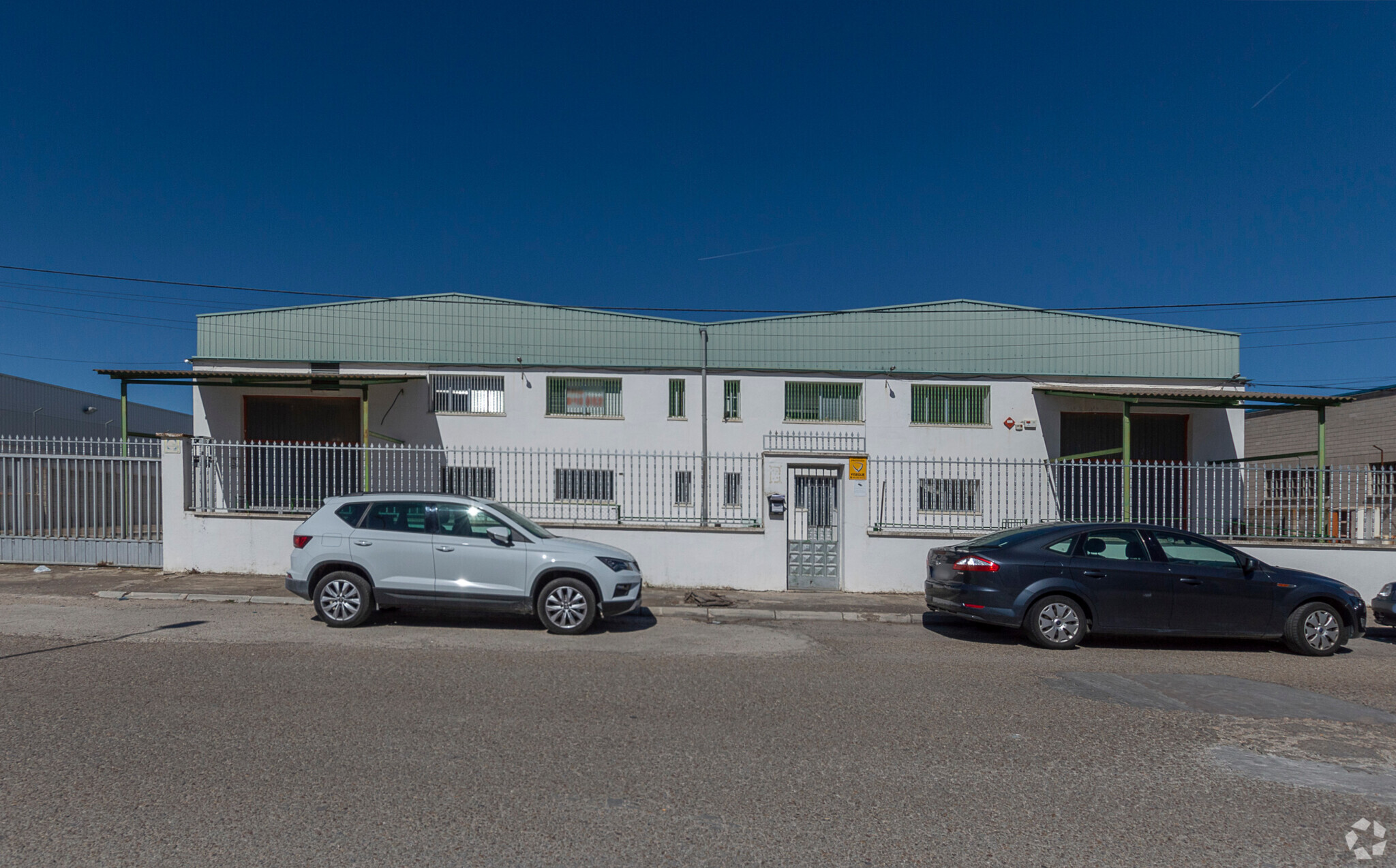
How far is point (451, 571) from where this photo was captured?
813cm

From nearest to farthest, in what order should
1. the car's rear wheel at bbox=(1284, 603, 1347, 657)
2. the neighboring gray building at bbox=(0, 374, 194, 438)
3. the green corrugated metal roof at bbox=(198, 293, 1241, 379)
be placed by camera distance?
the car's rear wheel at bbox=(1284, 603, 1347, 657) < the green corrugated metal roof at bbox=(198, 293, 1241, 379) < the neighboring gray building at bbox=(0, 374, 194, 438)

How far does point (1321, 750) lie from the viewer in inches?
186

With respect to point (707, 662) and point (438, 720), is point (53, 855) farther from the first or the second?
point (707, 662)

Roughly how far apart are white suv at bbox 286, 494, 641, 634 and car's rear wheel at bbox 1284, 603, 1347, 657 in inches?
283

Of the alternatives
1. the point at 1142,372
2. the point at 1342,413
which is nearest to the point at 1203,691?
the point at 1142,372

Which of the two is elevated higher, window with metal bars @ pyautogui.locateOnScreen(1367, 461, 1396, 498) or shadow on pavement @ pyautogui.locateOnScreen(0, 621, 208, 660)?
window with metal bars @ pyautogui.locateOnScreen(1367, 461, 1396, 498)

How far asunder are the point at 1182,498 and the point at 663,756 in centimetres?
1226

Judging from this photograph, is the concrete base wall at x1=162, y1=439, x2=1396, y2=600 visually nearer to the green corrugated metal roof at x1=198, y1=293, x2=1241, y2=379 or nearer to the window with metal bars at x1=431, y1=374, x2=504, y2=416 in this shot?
the window with metal bars at x1=431, y1=374, x2=504, y2=416

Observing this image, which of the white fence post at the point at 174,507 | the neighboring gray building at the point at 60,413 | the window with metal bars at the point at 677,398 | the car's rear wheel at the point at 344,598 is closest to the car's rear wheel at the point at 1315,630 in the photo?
the car's rear wheel at the point at 344,598

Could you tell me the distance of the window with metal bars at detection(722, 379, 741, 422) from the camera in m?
20.7

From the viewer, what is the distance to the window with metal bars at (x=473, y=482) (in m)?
13.0

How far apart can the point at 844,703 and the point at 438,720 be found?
2.89 metres

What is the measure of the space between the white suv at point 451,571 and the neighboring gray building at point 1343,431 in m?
22.2

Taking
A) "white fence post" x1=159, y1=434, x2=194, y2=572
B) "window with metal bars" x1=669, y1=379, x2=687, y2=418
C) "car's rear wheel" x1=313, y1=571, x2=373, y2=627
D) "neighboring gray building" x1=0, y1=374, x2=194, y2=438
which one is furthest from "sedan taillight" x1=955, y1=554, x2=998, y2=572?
"neighboring gray building" x1=0, y1=374, x2=194, y2=438
